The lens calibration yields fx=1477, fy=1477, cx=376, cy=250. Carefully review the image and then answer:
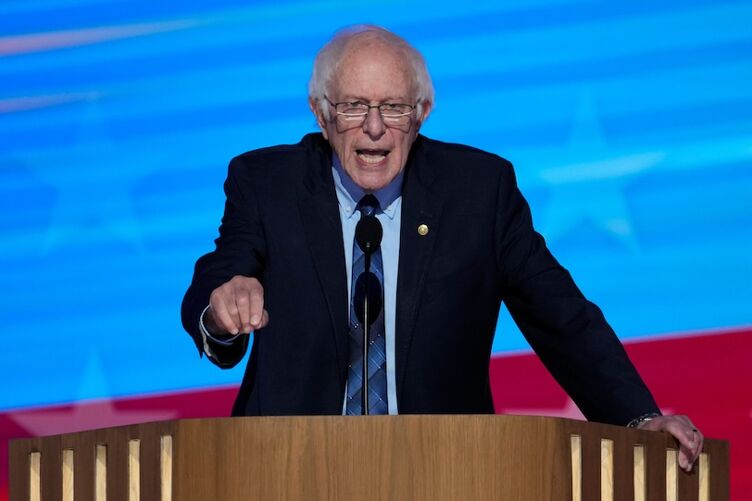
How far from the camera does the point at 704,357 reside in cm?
369

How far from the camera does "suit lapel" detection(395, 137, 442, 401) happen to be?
8.59 ft

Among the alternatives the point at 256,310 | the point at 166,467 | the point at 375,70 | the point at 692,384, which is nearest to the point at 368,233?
the point at 256,310

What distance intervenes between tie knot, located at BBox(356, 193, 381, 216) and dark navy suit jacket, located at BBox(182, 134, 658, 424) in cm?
5

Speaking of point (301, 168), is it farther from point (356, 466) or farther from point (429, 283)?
point (356, 466)

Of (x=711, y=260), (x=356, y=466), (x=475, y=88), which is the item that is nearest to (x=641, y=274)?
(x=711, y=260)

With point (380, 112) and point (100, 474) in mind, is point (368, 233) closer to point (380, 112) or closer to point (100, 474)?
point (380, 112)

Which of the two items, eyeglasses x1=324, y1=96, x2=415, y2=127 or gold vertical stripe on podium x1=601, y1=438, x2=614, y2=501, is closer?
gold vertical stripe on podium x1=601, y1=438, x2=614, y2=501

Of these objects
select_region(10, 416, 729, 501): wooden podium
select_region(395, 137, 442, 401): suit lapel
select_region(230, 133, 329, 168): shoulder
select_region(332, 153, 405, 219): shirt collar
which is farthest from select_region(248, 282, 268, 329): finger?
select_region(230, 133, 329, 168): shoulder

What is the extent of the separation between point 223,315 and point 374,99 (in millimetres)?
660

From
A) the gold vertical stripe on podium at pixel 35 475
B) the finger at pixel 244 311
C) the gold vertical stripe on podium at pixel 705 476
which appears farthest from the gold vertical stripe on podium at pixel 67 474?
the gold vertical stripe on podium at pixel 705 476

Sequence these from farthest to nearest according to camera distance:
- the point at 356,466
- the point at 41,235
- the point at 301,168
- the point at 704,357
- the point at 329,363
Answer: the point at 41,235 < the point at 704,357 < the point at 301,168 < the point at 329,363 < the point at 356,466

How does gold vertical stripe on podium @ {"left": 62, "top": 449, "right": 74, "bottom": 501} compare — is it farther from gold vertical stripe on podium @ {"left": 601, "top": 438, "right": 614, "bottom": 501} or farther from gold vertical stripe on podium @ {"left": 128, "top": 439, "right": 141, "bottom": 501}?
gold vertical stripe on podium @ {"left": 601, "top": 438, "right": 614, "bottom": 501}

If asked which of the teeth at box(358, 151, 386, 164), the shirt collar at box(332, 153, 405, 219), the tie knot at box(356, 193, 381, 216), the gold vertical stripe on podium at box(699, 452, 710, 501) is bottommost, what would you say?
the gold vertical stripe on podium at box(699, 452, 710, 501)

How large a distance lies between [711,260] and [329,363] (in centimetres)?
146
